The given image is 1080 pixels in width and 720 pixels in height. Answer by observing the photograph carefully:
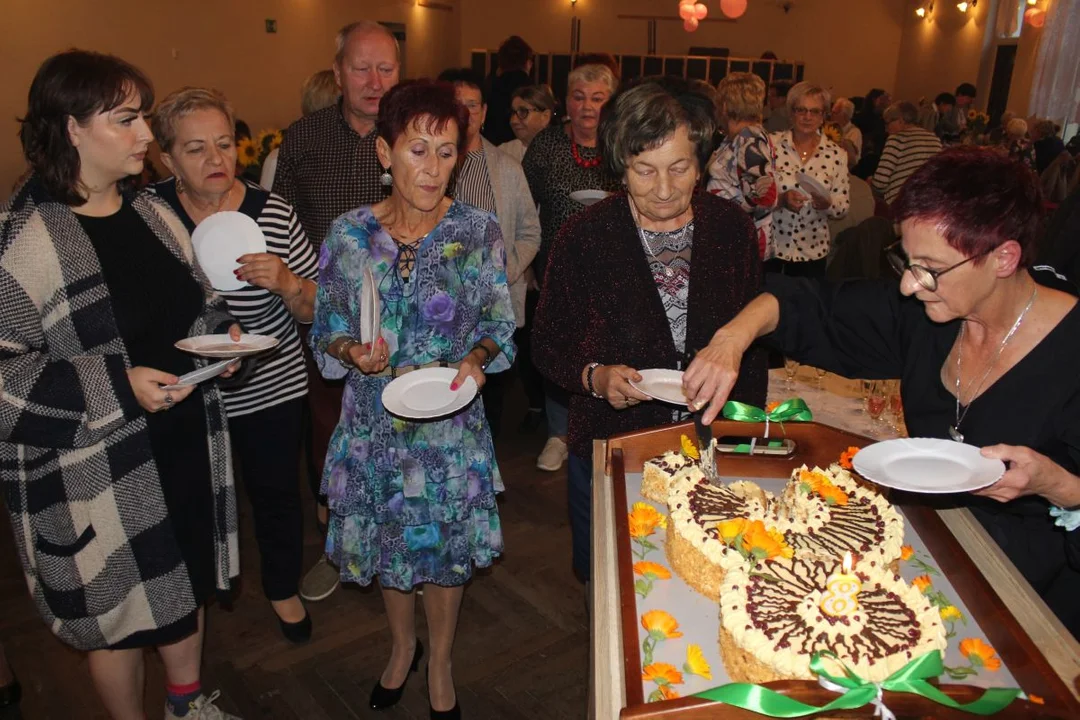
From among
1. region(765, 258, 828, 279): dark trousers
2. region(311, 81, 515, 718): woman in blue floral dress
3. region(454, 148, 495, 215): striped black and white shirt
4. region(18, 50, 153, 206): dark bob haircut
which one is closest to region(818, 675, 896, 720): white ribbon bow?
region(311, 81, 515, 718): woman in blue floral dress

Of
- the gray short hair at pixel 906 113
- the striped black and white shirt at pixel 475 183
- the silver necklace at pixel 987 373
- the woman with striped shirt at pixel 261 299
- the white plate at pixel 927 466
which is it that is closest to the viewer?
the white plate at pixel 927 466

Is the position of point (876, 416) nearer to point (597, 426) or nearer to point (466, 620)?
point (597, 426)

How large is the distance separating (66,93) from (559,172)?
2.14m

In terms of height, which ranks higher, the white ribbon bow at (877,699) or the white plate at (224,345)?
the white plate at (224,345)

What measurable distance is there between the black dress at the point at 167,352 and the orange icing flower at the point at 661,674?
1.23 m

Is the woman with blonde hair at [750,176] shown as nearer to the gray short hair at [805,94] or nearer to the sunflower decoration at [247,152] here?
the gray short hair at [805,94]

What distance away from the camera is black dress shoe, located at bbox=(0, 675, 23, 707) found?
2.41 metres

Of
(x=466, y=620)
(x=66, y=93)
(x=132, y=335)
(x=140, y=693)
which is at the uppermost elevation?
(x=66, y=93)

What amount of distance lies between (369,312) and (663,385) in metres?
0.70

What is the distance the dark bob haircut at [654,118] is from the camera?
74.1 inches

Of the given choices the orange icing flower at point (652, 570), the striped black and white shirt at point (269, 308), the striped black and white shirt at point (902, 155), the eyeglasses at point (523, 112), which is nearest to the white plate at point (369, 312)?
the striped black and white shirt at point (269, 308)

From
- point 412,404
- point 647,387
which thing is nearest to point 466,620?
point 412,404

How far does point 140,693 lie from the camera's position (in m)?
2.09

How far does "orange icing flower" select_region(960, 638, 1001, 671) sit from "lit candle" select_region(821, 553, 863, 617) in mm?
162
